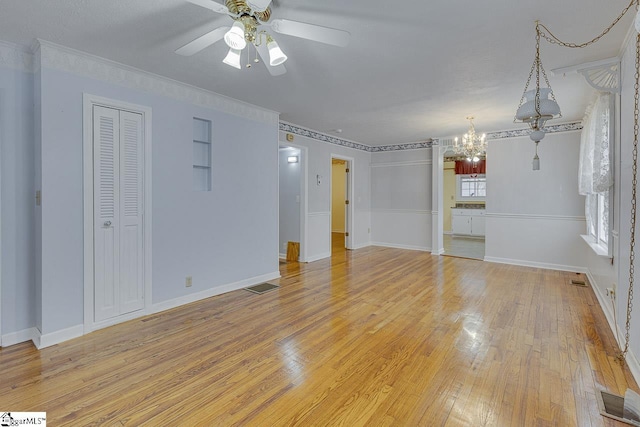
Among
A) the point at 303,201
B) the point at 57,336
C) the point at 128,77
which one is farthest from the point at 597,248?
the point at 57,336

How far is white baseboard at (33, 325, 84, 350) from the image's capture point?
2.52 m

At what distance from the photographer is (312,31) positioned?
182cm

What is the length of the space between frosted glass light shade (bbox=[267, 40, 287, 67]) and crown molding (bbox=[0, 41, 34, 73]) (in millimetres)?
2269

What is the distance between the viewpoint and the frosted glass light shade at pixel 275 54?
1950 millimetres

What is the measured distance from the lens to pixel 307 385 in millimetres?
2012

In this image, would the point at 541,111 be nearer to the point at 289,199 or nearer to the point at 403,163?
the point at 289,199

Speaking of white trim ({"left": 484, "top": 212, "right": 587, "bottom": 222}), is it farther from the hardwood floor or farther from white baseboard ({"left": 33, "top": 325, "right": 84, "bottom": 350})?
white baseboard ({"left": 33, "top": 325, "right": 84, "bottom": 350})

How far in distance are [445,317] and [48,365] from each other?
342 centimetres

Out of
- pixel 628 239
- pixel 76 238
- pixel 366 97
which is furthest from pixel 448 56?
pixel 76 238

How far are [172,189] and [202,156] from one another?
63 cm

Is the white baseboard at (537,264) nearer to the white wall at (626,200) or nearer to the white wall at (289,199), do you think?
the white wall at (626,200)

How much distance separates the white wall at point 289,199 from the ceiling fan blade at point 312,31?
3.88 m

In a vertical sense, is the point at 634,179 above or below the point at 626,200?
above

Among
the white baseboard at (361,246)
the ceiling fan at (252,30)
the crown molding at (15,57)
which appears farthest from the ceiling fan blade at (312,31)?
the white baseboard at (361,246)
